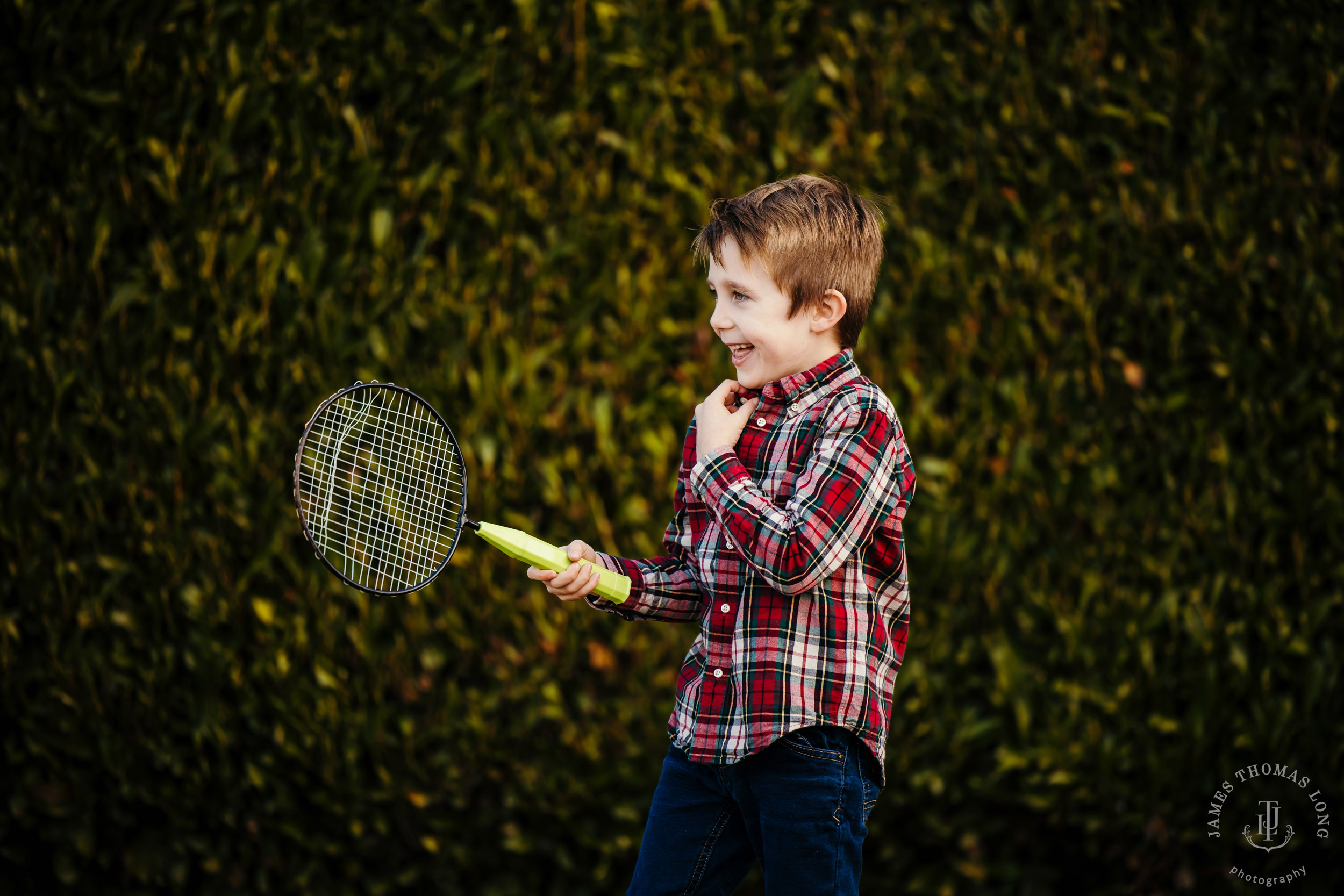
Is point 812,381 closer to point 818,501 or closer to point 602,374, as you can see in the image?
point 818,501

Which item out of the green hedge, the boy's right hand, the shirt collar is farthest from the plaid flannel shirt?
the green hedge

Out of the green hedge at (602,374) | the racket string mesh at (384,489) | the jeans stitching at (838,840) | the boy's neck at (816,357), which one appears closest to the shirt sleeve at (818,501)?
the boy's neck at (816,357)

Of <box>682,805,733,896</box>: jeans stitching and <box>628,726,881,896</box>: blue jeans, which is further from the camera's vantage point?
<box>682,805,733,896</box>: jeans stitching

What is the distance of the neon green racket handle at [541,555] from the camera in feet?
7.50

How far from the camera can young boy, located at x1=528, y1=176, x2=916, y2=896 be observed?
2.12 meters

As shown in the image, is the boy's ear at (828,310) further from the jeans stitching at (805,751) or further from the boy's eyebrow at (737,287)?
the jeans stitching at (805,751)

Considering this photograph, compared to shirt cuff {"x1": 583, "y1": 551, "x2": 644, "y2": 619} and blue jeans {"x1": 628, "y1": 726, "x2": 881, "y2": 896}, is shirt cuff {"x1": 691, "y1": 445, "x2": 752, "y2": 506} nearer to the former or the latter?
shirt cuff {"x1": 583, "y1": 551, "x2": 644, "y2": 619}

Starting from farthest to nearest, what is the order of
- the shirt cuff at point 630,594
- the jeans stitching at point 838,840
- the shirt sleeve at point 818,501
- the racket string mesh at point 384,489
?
the racket string mesh at point 384,489
the shirt cuff at point 630,594
the jeans stitching at point 838,840
the shirt sleeve at point 818,501

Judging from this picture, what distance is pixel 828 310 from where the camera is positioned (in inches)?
90.0

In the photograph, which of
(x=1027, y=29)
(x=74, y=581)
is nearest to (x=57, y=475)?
(x=74, y=581)

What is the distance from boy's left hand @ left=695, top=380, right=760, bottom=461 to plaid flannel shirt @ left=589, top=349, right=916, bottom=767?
3 cm

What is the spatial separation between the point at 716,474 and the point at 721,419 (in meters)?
0.16

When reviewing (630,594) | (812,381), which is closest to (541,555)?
(630,594)

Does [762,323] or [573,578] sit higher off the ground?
[762,323]
